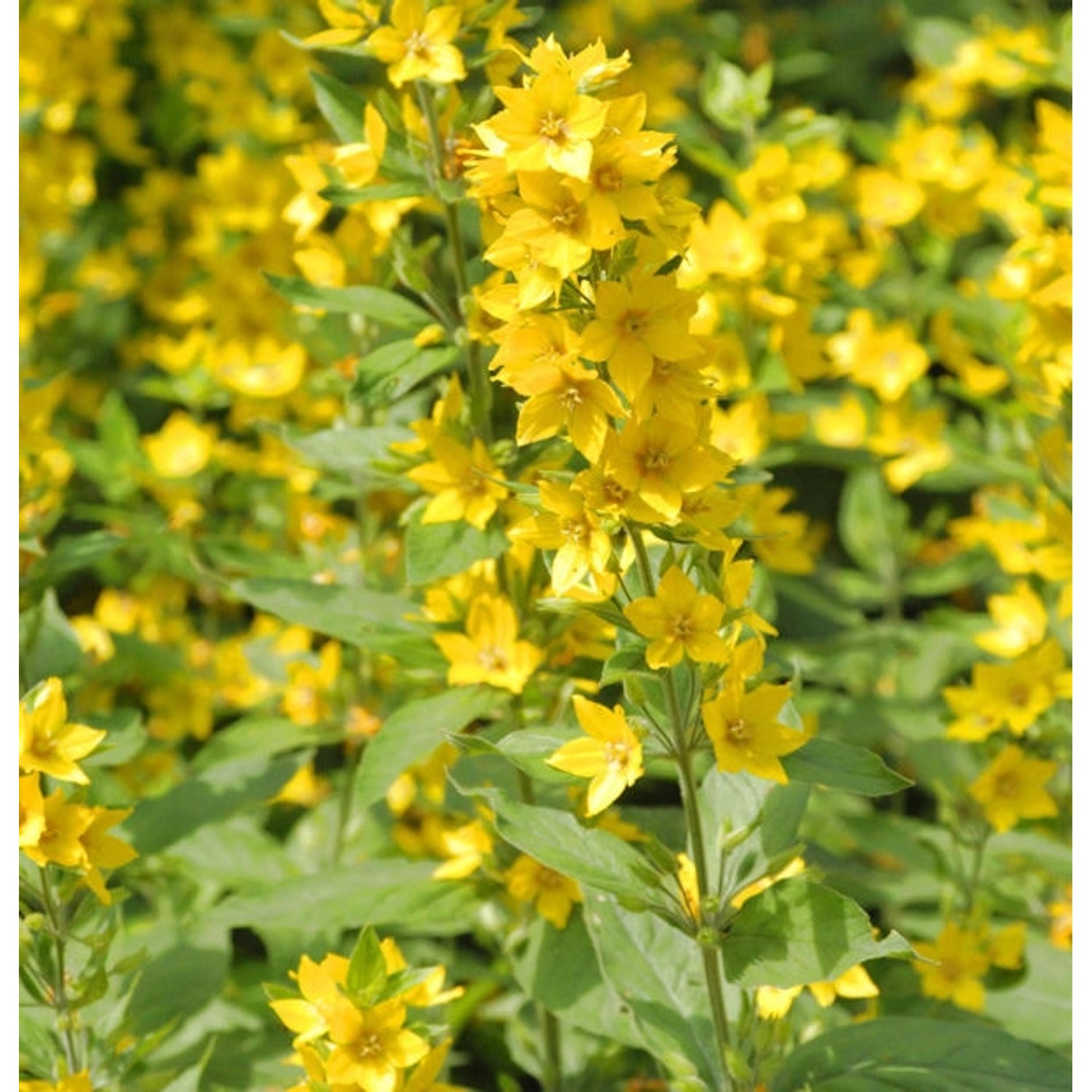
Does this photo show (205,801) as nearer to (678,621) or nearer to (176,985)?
(176,985)

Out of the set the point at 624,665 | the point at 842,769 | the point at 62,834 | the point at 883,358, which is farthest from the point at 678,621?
the point at 883,358

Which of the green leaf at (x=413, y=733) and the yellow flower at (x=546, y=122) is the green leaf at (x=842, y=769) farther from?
the yellow flower at (x=546, y=122)

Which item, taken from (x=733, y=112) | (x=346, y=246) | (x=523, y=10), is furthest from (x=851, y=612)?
(x=523, y=10)

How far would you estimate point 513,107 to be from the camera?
1453mm

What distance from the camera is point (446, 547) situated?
76.3 inches

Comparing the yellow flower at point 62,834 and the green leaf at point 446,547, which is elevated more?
the green leaf at point 446,547

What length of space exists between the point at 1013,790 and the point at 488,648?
82cm

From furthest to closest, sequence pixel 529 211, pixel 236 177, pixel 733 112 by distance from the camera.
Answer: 1. pixel 236 177
2. pixel 733 112
3. pixel 529 211

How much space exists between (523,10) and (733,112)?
3.08ft

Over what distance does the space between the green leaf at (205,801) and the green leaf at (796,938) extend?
805mm

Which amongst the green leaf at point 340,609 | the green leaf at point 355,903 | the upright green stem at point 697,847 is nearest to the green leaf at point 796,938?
the upright green stem at point 697,847

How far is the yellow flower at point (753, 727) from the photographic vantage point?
1551 mm

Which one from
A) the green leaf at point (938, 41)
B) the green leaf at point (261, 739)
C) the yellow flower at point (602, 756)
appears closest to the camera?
the yellow flower at point (602, 756)

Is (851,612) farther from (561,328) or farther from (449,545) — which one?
(561,328)
